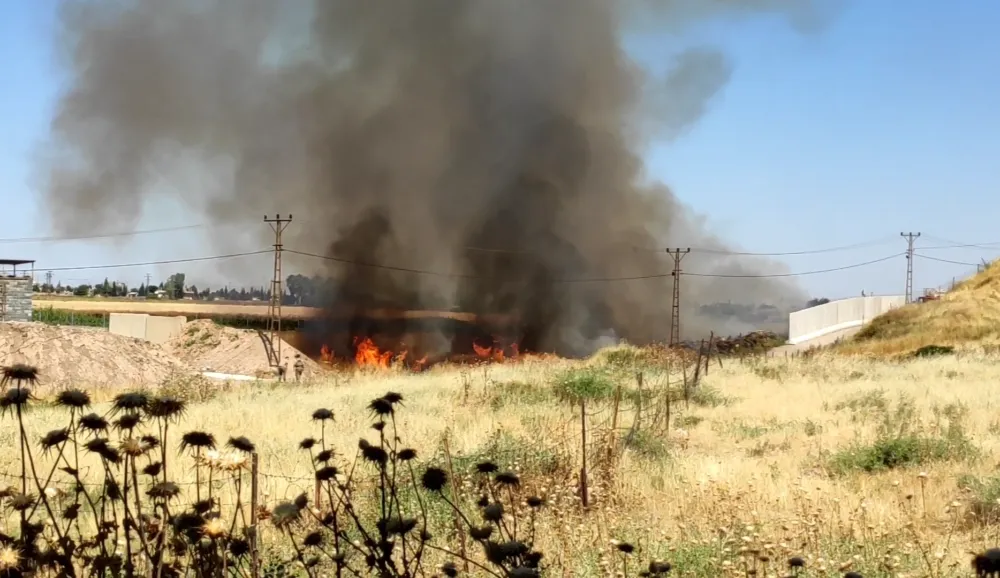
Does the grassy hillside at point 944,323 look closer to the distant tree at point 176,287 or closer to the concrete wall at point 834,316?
the concrete wall at point 834,316

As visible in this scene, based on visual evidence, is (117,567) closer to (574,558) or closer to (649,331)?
(574,558)

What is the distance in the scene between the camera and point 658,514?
688 cm

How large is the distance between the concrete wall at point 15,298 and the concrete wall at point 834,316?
118 feet

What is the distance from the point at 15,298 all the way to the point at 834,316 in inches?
1652

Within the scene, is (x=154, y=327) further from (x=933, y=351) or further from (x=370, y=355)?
(x=933, y=351)

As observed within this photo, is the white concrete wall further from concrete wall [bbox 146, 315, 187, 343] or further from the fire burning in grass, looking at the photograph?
the fire burning in grass

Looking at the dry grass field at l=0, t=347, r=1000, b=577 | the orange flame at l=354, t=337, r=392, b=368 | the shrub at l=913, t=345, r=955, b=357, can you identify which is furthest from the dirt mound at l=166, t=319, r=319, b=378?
the shrub at l=913, t=345, r=955, b=357

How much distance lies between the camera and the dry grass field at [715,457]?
17.9ft

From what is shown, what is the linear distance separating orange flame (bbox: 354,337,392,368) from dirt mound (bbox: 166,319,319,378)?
3.30 m

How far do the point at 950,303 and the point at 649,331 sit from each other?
18.4m

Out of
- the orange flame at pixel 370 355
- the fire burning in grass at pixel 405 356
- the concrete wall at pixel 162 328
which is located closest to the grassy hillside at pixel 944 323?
the fire burning in grass at pixel 405 356

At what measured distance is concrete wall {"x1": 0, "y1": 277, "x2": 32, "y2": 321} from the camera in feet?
127

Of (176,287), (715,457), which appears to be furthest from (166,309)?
(715,457)

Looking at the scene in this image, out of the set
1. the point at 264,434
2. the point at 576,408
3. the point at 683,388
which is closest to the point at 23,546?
the point at 264,434
